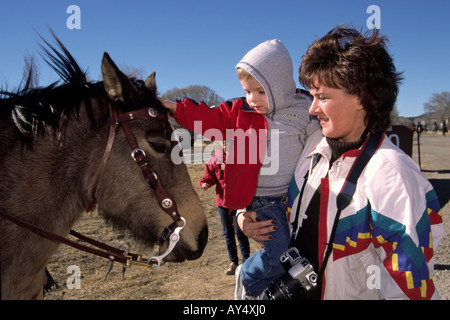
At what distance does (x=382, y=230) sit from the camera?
1467mm

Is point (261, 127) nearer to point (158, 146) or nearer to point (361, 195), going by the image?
point (158, 146)

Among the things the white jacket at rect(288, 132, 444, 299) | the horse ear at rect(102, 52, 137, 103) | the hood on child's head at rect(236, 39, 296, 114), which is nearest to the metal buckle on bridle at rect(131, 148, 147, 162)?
the horse ear at rect(102, 52, 137, 103)

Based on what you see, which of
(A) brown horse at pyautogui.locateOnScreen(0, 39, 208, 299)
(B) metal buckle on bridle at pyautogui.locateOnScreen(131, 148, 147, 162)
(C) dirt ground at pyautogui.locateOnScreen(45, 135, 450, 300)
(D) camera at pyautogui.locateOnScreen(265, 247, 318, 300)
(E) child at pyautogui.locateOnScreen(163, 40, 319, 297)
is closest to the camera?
(D) camera at pyautogui.locateOnScreen(265, 247, 318, 300)

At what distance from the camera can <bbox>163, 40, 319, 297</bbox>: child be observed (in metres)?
2.38

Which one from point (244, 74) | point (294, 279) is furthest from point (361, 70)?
point (294, 279)

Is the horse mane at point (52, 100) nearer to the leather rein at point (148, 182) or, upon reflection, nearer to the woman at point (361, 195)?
the leather rein at point (148, 182)

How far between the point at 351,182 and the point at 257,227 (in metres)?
0.86

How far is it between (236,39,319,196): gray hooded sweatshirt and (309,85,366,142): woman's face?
0.61 meters

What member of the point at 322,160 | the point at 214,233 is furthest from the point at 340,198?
the point at 214,233

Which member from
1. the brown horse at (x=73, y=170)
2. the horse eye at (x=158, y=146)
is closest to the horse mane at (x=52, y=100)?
the brown horse at (x=73, y=170)

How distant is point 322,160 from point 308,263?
63 cm

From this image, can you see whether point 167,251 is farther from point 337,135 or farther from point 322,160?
point 337,135

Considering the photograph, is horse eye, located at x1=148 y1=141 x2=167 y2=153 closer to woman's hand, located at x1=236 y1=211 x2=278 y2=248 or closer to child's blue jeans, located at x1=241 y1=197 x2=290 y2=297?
woman's hand, located at x1=236 y1=211 x2=278 y2=248

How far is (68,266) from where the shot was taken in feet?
17.3
